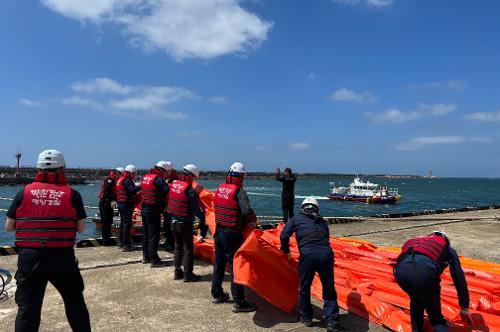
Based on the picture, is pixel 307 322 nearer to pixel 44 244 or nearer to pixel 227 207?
pixel 227 207

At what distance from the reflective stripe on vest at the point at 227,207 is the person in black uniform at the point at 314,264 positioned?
858 mm

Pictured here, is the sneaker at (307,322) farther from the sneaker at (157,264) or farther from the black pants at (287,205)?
the black pants at (287,205)

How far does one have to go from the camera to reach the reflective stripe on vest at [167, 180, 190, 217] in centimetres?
611

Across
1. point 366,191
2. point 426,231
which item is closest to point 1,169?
point 366,191

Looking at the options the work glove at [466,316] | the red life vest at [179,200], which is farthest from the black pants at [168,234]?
the work glove at [466,316]

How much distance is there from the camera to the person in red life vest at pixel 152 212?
22.6ft

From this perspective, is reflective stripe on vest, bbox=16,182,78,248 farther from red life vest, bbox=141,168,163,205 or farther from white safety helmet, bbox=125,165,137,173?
white safety helmet, bbox=125,165,137,173

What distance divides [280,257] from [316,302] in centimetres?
90

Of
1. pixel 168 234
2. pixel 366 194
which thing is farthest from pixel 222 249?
pixel 366 194

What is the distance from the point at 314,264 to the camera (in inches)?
176

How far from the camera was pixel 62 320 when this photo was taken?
4.61 meters

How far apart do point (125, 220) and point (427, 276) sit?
19.8 feet

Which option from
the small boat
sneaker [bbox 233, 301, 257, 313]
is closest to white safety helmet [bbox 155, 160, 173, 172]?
sneaker [bbox 233, 301, 257, 313]

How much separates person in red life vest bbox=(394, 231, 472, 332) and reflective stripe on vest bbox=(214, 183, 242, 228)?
208 centimetres
